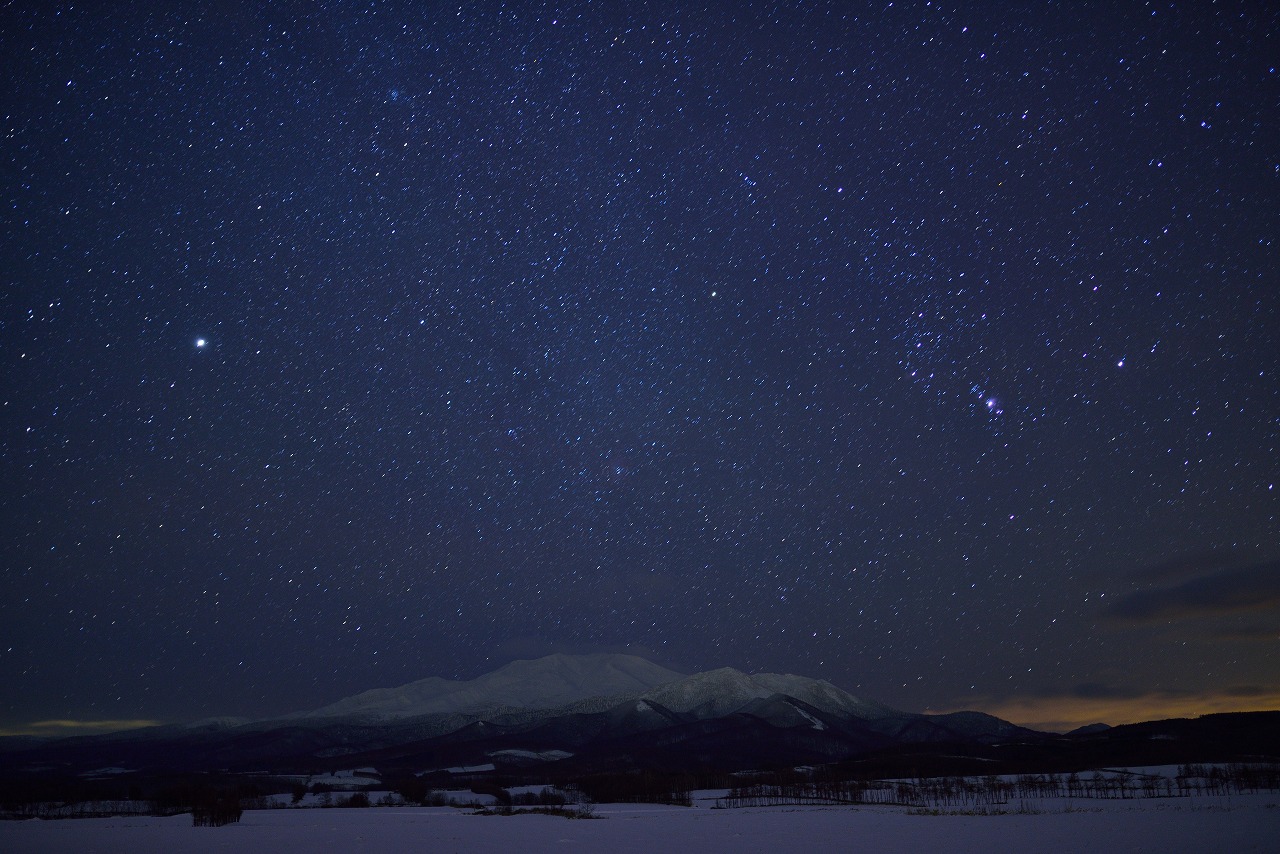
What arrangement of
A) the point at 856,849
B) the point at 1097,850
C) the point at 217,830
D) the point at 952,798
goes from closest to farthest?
the point at 1097,850 → the point at 856,849 → the point at 217,830 → the point at 952,798

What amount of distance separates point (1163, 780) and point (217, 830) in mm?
100722

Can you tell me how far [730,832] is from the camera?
151 ft

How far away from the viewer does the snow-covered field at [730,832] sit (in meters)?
37.0

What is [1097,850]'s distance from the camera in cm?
3331

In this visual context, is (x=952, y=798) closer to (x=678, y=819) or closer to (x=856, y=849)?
(x=678, y=819)

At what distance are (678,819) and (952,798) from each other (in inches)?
1452

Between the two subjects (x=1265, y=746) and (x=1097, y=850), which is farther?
(x=1265, y=746)

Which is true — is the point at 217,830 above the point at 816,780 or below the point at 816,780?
above

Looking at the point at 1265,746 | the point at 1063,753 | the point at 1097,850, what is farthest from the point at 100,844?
the point at 1265,746

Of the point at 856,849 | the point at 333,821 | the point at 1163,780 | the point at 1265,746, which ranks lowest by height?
the point at 1265,746

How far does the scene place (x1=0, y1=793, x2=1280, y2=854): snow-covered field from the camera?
37.0 metres

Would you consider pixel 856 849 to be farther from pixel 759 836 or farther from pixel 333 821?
pixel 333 821

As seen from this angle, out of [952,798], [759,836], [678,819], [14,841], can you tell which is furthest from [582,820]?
[952,798]

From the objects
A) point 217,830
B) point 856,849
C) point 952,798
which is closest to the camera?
point 856,849
